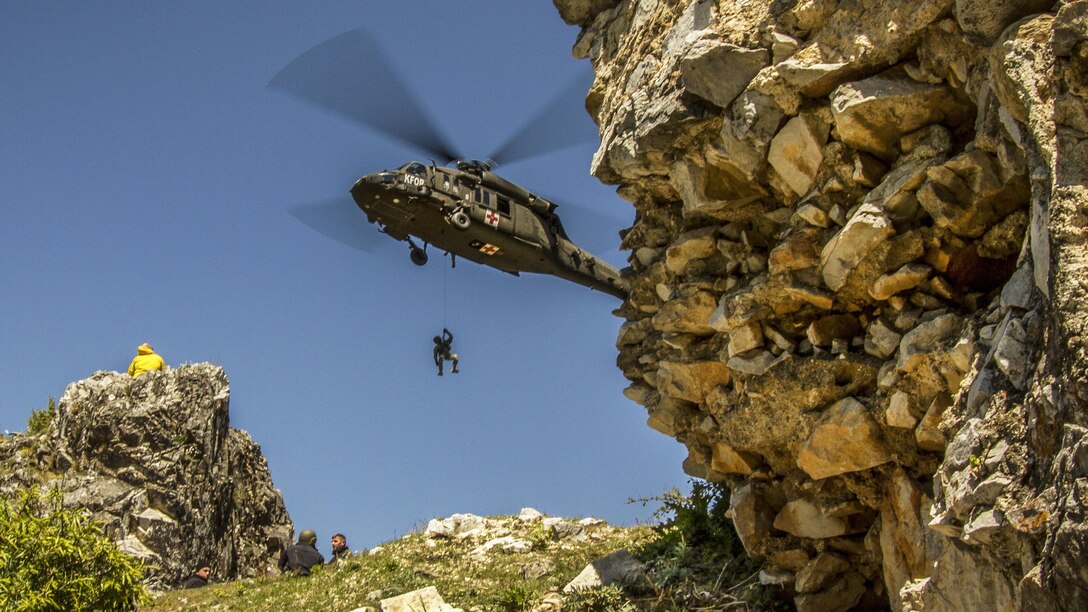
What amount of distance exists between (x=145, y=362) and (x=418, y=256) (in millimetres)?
9435

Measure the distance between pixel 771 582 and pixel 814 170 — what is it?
5364 mm

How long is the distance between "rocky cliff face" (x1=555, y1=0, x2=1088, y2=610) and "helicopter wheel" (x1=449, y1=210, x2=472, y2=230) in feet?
12.4

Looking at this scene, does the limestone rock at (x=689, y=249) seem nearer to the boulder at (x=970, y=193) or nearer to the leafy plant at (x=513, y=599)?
the boulder at (x=970, y=193)

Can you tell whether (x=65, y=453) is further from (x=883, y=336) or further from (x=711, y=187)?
(x=883, y=336)

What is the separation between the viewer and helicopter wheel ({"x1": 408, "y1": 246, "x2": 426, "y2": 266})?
58.3 ft

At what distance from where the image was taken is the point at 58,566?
39.8 feet

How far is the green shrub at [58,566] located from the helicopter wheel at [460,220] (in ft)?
25.3

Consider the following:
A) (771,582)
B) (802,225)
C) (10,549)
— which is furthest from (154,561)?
(802,225)

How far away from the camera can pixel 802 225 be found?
35.7 feet

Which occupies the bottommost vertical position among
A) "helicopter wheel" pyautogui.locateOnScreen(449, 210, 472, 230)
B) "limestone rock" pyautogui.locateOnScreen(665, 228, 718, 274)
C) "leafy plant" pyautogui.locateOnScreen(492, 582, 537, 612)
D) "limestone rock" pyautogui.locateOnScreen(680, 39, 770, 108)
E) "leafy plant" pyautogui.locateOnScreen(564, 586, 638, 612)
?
"leafy plant" pyautogui.locateOnScreen(564, 586, 638, 612)

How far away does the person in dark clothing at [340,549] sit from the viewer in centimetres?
1783

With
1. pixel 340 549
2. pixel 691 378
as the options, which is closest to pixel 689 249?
pixel 691 378

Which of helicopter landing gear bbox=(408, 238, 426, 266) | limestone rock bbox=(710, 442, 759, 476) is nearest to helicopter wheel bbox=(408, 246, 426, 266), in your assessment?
helicopter landing gear bbox=(408, 238, 426, 266)

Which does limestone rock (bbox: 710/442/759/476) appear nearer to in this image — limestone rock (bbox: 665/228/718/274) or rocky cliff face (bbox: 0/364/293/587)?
limestone rock (bbox: 665/228/718/274)
